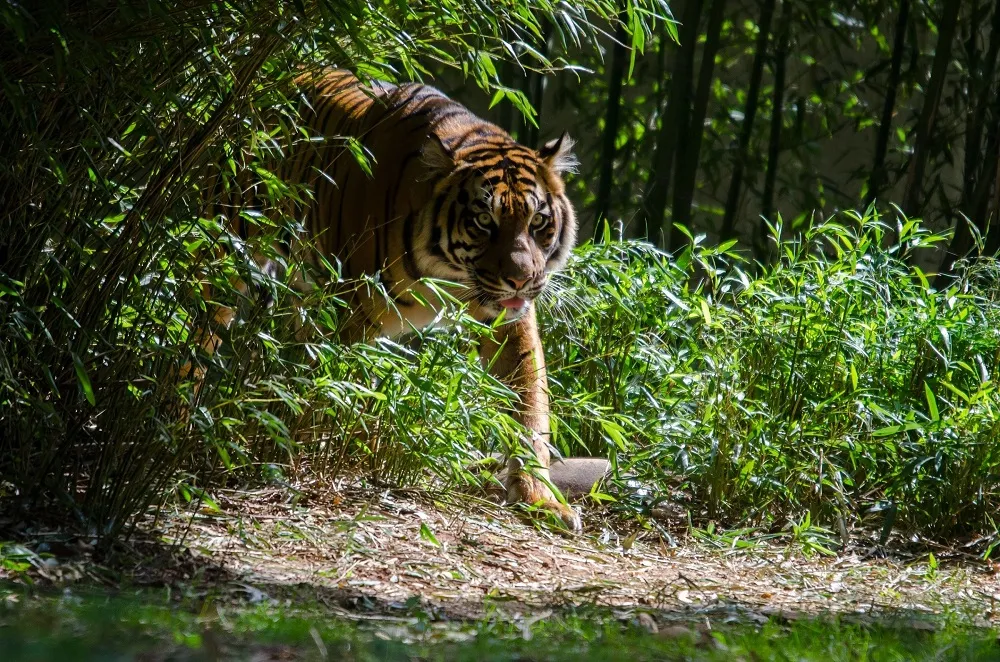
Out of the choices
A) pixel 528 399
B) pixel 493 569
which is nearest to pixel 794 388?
pixel 528 399

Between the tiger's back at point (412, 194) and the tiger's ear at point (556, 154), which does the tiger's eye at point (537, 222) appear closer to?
the tiger's back at point (412, 194)

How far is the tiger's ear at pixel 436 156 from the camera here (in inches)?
167

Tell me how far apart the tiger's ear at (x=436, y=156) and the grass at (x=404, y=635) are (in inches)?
81.4

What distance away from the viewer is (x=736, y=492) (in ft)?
13.0

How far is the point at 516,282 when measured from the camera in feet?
13.5

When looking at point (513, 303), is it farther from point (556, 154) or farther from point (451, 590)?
point (451, 590)

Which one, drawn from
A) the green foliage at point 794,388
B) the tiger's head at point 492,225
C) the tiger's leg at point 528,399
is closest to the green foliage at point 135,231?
the tiger's leg at point 528,399

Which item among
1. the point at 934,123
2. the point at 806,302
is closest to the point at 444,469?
the point at 806,302

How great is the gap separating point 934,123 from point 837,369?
2.65 metres

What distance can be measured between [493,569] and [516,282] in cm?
128

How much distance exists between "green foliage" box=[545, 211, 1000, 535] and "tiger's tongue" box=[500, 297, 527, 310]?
0.31 metres

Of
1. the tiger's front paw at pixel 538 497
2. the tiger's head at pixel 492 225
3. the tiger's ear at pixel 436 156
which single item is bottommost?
the tiger's front paw at pixel 538 497

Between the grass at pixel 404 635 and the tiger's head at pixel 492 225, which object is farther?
the tiger's head at pixel 492 225

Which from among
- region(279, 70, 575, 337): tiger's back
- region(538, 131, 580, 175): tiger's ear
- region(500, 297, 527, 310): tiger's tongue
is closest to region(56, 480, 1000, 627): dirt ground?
region(500, 297, 527, 310): tiger's tongue
